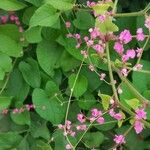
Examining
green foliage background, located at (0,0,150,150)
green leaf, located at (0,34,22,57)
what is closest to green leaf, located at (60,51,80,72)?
green foliage background, located at (0,0,150,150)

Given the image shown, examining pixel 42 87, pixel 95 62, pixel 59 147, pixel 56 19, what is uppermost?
pixel 56 19

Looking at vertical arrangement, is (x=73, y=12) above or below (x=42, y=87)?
above

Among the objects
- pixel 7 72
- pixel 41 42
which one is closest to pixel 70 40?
pixel 41 42

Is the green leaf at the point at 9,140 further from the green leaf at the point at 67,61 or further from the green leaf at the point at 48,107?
the green leaf at the point at 67,61

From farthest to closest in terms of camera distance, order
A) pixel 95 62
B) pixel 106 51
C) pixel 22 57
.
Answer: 1. pixel 22 57
2. pixel 95 62
3. pixel 106 51

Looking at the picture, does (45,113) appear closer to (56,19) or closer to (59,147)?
(59,147)

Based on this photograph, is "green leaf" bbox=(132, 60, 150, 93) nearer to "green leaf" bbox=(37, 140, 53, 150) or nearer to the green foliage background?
the green foliage background

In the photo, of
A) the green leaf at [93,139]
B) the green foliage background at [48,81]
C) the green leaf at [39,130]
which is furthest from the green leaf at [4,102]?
the green leaf at [93,139]
